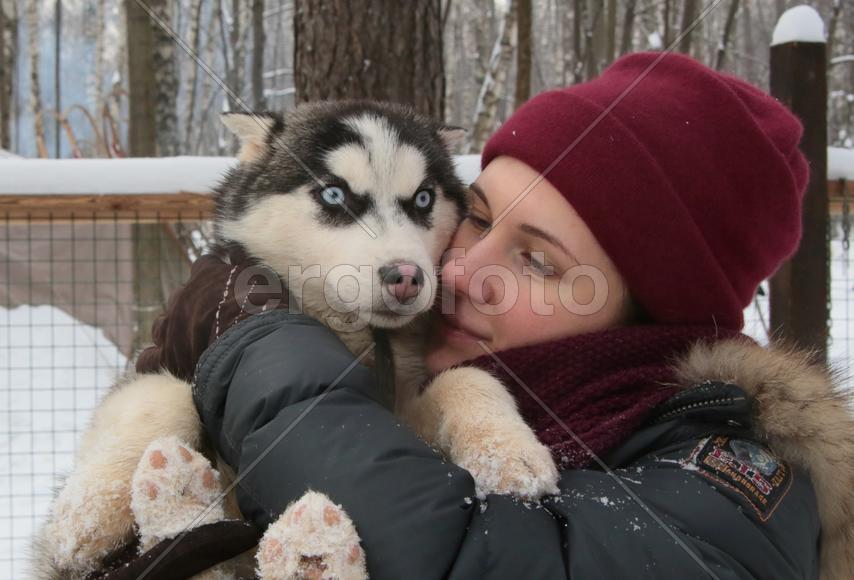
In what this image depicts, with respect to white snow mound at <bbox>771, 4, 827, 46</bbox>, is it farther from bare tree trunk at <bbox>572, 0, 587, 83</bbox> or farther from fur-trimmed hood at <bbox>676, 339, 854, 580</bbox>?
bare tree trunk at <bbox>572, 0, 587, 83</bbox>

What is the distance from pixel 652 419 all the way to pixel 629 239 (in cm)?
42

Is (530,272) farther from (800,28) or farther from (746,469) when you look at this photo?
(800,28)

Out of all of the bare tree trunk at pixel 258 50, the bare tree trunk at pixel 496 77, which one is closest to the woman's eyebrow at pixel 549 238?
the bare tree trunk at pixel 496 77

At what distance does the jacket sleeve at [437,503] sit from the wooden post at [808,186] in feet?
7.35

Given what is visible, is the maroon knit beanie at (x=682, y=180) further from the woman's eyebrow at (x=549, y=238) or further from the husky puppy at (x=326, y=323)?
the husky puppy at (x=326, y=323)

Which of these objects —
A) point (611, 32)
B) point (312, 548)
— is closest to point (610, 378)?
point (312, 548)

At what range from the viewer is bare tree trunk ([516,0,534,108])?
896cm

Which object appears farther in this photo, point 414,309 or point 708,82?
point 414,309

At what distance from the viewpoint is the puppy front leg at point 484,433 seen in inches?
60.4

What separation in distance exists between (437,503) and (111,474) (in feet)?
2.65

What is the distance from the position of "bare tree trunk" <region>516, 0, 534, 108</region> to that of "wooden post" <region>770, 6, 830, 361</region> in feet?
19.1

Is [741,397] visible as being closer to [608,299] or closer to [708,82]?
[608,299]

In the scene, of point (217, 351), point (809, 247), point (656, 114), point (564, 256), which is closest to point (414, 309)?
point (564, 256)

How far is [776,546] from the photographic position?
1.39 meters
